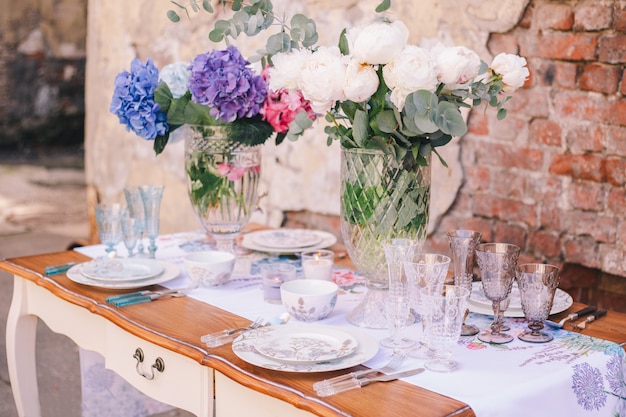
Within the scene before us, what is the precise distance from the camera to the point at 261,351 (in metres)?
1.38

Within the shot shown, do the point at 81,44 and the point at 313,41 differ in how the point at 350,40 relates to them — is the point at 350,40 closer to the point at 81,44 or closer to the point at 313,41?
the point at 313,41

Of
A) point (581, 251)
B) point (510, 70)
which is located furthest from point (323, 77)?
point (581, 251)

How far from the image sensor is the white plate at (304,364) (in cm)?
133

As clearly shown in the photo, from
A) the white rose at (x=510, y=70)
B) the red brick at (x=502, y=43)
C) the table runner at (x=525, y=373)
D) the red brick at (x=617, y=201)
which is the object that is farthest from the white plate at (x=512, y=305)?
the red brick at (x=502, y=43)

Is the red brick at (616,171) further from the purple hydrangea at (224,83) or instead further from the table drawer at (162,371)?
the table drawer at (162,371)

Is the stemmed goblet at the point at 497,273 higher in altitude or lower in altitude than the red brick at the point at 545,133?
lower

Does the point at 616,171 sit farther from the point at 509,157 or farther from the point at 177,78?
the point at 177,78

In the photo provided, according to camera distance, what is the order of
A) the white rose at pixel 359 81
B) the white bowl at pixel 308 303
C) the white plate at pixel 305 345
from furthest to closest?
1. the white bowl at pixel 308 303
2. the white rose at pixel 359 81
3. the white plate at pixel 305 345

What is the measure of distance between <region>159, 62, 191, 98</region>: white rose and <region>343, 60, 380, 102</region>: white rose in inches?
23.4

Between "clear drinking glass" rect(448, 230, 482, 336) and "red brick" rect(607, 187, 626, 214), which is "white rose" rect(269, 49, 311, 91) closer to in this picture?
"clear drinking glass" rect(448, 230, 482, 336)

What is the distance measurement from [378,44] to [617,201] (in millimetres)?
1122

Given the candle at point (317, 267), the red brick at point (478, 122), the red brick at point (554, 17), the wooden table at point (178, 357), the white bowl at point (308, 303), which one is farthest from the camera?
the red brick at point (478, 122)

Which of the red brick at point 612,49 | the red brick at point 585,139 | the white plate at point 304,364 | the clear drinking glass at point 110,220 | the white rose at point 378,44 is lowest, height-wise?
the white plate at point 304,364

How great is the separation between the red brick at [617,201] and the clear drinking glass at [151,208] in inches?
46.4
